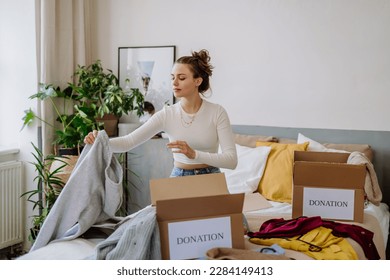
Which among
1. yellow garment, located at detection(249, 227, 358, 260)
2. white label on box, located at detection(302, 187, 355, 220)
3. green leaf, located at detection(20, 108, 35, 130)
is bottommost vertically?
yellow garment, located at detection(249, 227, 358, 260)

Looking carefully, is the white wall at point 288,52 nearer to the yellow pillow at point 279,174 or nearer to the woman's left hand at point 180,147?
the yellow pillow at point 279,174

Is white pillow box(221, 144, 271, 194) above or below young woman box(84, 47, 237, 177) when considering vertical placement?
below

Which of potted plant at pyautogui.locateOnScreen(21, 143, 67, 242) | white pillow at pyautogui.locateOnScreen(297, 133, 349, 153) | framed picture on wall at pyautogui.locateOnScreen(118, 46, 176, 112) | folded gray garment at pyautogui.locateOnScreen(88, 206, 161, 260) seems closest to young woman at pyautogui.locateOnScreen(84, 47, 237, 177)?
folded gray garment at pyautogui.locateOnScreen(88, 206, 161, 260)

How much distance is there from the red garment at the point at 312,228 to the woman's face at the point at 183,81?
30.0 inches

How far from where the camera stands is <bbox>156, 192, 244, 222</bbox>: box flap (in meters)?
1.58

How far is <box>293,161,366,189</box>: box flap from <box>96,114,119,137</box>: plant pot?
6.86 feet

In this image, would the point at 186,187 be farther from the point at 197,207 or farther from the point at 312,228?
the point at 312,228

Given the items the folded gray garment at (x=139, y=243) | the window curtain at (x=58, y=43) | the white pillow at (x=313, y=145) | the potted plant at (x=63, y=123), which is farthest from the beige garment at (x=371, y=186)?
the window curtain at (x=58, y=43)

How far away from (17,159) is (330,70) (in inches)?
97.0

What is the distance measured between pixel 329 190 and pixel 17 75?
8.31 feet

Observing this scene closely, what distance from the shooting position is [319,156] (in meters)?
2.44

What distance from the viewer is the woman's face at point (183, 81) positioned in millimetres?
2336

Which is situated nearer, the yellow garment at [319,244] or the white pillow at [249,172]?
the yellow garment at [319,244]

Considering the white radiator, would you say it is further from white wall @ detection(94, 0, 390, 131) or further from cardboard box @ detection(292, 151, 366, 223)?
cardboard box @ detection(292, 151, 366, 223)
